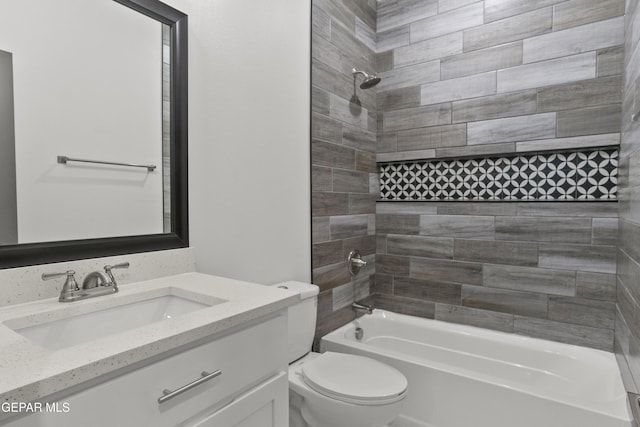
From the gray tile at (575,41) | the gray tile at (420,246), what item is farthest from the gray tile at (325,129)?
the gray tile at (575,41)

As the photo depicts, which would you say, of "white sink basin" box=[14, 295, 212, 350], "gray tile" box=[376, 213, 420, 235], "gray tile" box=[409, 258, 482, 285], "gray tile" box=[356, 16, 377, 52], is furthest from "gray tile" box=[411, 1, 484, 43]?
"white sink basin" box=[14, 295, 212, 350]

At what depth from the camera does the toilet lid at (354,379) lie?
147 centimetres

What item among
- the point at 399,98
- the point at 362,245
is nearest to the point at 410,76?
the point at 399,98

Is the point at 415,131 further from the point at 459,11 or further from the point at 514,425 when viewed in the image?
the point at 514,425

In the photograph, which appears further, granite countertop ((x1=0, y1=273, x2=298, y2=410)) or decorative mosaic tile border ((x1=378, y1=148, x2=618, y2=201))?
decorative mosaic tile border ((x1=378, y1=148, x2=618, y2=201))

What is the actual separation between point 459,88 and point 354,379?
1.96 metres

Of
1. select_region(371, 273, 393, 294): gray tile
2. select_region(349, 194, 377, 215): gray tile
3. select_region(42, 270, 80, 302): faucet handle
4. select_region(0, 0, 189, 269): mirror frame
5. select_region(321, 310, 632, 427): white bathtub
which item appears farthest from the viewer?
select_region(371, 273, 393, 294): gray tile

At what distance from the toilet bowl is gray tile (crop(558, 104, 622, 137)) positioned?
5.58ft

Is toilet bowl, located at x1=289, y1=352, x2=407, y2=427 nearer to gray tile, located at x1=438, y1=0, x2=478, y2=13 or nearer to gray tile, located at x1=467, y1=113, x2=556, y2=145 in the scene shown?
gray tile, located at x1=467, y1=113, x2=556, y2=145

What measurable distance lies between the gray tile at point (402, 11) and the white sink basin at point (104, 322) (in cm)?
249

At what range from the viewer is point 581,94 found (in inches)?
80.7

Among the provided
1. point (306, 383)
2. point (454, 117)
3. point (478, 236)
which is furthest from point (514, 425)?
point (454, 117)

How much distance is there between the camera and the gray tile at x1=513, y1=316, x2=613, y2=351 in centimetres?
204

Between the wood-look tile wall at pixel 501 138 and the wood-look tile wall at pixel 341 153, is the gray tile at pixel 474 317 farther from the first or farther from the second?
A: the wood-look tile wall at pixel 341 153
